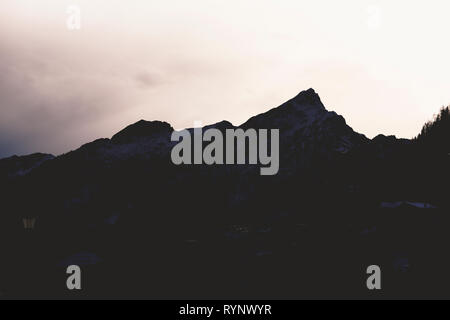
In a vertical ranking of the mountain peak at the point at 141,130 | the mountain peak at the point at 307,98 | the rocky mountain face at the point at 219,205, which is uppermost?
the mountain peak at the point at 307,98

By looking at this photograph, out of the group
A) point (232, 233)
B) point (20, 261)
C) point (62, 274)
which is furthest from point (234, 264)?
point (20, 261)

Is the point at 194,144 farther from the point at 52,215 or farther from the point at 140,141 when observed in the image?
the point at 52,215

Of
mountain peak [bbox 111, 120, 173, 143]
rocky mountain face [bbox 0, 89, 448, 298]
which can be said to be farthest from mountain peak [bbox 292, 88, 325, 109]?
mountain peak [bbox 111, 120, 173, 143]

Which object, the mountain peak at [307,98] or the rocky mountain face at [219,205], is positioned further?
the mountain peak at [307,98]

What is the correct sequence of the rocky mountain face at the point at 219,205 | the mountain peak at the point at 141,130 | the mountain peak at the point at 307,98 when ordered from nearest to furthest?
the rocky mountain face at the point at 219,205, the mountain peak at the point at 307,98, the mountain peak at the point at 141,130

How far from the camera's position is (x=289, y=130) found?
5825 centimetres

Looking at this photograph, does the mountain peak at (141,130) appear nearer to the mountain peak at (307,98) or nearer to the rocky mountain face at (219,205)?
the rocky mountain face at (219,205)

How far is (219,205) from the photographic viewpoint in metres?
57.2

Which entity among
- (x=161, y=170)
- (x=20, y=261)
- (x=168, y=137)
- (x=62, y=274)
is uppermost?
(x=168, y=137)

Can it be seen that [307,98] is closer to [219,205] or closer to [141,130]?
[219,205]

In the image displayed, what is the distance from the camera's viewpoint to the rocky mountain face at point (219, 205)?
151ft

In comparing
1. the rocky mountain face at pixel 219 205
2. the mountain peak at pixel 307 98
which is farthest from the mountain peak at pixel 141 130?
the mountain peak at pixel 307 98

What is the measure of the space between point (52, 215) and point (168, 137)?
14418 mm

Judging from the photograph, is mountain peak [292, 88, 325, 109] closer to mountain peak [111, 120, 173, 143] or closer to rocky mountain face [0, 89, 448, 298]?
rocky mountain face [0, 89, 448, 298]
